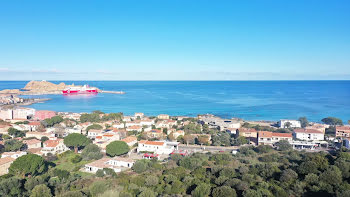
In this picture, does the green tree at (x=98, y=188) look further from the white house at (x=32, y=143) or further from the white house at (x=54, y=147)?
the white house at (x=32, y=143)

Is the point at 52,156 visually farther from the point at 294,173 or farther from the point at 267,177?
the point at 294,173

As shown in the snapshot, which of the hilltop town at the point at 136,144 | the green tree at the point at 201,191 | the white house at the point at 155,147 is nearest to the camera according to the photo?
the green tree at the point at 201,191

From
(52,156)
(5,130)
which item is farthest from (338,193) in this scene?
(5,130)

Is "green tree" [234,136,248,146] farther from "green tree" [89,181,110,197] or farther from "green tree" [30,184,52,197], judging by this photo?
"green tree" [30,184,52,197]

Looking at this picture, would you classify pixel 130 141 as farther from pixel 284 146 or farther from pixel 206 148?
pixel 284 146

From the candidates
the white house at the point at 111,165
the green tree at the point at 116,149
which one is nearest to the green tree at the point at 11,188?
the white house at the point at 111,165

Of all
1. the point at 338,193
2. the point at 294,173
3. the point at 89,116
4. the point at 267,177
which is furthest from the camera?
the point at 89,116

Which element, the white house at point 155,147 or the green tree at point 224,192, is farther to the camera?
the white house at point 155,147
